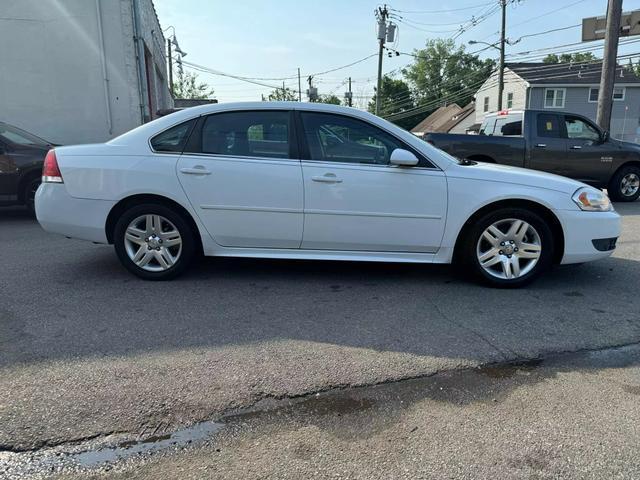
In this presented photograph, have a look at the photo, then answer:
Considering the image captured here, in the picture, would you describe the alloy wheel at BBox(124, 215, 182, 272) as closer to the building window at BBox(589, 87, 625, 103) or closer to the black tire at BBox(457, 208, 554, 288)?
the black tire at BBox(457, 208, 554, 288)

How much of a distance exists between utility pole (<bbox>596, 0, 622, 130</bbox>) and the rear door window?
11.6m

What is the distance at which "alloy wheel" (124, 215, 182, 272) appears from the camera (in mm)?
4566

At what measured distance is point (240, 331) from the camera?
3.66 m

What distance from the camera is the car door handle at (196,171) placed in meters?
4.45

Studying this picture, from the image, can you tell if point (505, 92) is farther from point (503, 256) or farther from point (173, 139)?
point (173, 139)

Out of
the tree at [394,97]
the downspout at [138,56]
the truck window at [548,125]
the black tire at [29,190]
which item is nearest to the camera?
the black tire at [29,190]

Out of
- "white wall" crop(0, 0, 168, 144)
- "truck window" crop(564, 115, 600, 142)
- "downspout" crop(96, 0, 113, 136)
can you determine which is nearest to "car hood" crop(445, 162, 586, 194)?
"truck window" crop(564, 115, 600, 142)

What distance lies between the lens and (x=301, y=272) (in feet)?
16.6

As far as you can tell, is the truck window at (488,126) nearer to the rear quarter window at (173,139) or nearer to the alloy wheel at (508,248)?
the alloy wheel at (508,248)

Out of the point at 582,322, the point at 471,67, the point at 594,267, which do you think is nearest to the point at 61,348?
the point at 582,322

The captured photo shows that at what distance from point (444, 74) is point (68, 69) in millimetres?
66279

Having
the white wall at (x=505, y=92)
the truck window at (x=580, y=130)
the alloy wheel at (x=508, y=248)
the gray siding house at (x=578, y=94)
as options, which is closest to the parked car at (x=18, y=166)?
the alloy wheel at (x=508, y=248)

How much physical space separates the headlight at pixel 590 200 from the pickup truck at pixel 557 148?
4.96 metres

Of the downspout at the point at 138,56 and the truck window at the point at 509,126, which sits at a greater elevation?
the downspout at the point at 138,56
